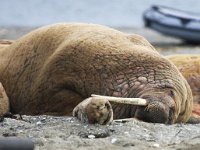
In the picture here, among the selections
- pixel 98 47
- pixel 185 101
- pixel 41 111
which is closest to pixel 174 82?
pixel 185 101

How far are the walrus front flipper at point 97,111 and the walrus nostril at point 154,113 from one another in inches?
15.1

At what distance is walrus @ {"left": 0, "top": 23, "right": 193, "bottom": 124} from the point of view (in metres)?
6.10

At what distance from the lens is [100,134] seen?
538 centimetres

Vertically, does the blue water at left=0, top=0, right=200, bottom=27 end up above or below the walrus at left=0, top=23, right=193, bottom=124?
above

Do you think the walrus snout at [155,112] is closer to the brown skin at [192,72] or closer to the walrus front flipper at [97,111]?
the walrus front flipper at [97,111]

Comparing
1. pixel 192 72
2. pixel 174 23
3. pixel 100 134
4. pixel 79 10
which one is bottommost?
pixel 100 134

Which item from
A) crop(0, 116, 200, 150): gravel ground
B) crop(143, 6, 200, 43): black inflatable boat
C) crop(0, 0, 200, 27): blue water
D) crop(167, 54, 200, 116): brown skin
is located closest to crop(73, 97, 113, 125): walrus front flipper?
crop(0, 116, 200, 150): gravel ground

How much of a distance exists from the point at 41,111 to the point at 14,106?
42 cm

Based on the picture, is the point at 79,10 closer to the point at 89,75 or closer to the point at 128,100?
the point at 89,75

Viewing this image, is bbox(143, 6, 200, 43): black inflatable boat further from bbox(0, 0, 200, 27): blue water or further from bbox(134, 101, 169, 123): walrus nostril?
bbox(134, 101, 169, 123): walrus nostril

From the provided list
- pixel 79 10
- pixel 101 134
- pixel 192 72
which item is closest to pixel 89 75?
pixel 101 134

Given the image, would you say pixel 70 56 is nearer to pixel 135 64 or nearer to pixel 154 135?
pixel 135 64

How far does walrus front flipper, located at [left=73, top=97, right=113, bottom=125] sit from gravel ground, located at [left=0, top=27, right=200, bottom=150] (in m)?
0.04

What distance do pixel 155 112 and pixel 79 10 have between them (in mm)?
38468
